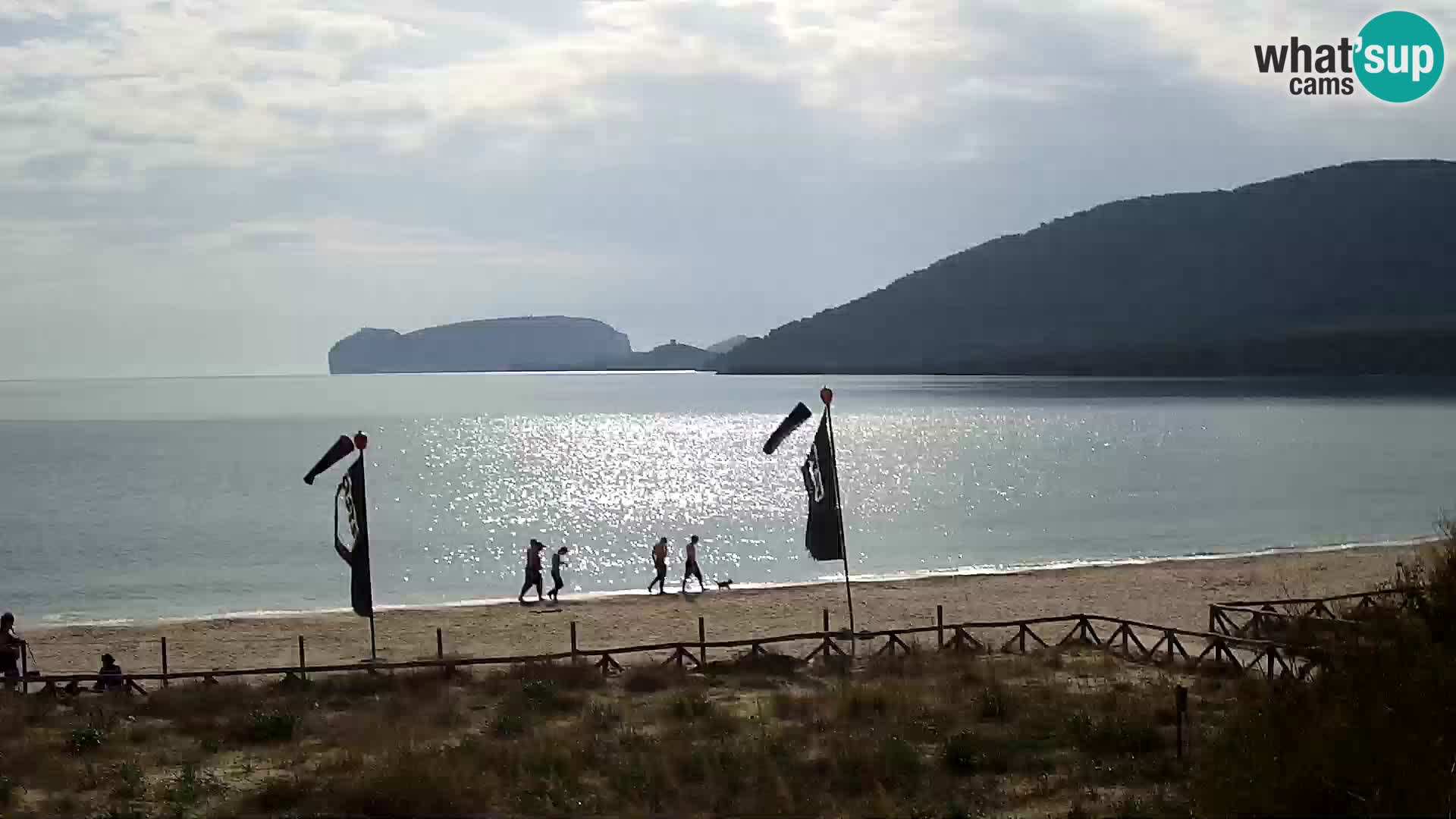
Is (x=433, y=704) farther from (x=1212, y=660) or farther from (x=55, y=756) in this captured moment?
(x=1212, y=660)

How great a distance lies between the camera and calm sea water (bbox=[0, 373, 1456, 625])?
41469 mm

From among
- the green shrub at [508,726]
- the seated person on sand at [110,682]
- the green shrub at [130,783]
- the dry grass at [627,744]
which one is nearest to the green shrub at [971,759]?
the dry grass at [627,744]

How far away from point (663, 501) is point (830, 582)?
100ft

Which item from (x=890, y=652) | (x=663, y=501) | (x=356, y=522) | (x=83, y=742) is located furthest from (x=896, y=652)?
(x=663, y=501)

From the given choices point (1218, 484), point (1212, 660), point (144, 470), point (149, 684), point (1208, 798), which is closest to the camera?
point (1208, 798)

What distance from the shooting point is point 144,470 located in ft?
282

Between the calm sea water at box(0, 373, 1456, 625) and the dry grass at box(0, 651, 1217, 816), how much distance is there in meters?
20.1

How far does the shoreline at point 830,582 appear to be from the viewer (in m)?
31.8

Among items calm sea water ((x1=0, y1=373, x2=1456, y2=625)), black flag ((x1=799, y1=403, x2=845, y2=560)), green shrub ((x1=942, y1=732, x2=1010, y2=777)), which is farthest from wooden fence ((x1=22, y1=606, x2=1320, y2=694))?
calm sea water ((x1=0, y1=373, x2=1456, y2=625))

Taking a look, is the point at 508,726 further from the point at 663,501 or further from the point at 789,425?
the point at 663,501

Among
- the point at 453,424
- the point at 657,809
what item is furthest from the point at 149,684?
the point at 453,424

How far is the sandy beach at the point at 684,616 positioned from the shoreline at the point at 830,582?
44cm

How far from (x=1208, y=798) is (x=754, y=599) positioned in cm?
2264

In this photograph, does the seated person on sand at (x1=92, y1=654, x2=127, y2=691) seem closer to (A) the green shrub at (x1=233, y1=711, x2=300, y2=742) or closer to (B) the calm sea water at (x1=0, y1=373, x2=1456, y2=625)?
(A) the green shrub at (x1=233, y1=711, x2=300, y2=742)
